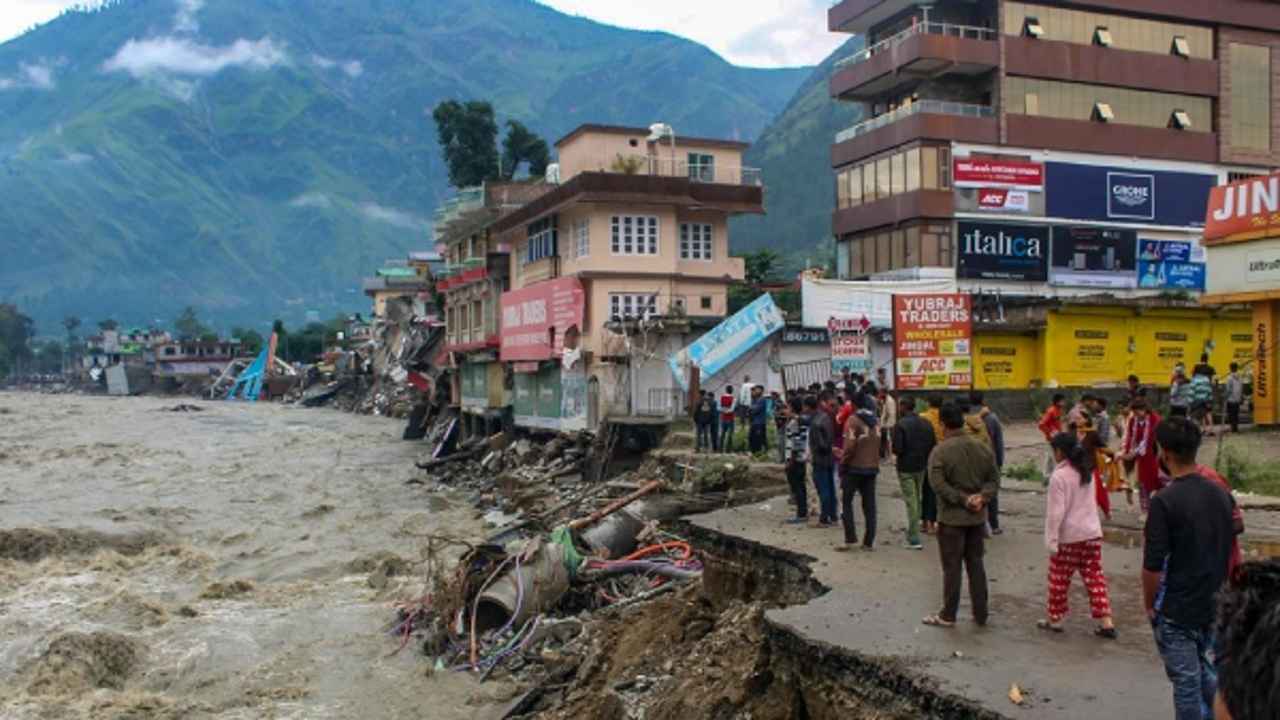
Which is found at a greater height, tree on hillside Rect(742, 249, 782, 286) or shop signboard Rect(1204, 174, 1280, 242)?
tree on hillside Rect(742, 249, 782, 286)

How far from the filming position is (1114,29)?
44.9 m

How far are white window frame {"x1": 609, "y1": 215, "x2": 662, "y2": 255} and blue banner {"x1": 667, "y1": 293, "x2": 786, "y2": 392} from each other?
4880mm

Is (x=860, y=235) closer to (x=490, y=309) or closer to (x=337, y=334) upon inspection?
(x=490, y=309)

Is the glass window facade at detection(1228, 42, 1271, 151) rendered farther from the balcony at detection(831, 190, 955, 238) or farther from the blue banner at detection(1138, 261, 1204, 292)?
the balcony at detection(831, 190, 955, 238)

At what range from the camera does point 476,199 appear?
49219mm

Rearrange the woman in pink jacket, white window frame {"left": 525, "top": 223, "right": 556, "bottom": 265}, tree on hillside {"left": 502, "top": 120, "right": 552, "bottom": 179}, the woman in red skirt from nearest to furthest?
the woman in pink jacket
the woman in red skirt
white window frame {"left": 525, "top": 223, "right": 556, "bottom": 265}
tree on hillside {"left": 502, "top": 120, "right": 552, "bottom": 179}

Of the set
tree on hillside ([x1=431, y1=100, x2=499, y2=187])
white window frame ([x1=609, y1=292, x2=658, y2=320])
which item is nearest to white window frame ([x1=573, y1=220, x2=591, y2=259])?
white window frame ([x1=609, y1=292, x2=658, y2=320])

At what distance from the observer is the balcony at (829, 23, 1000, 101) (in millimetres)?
42125

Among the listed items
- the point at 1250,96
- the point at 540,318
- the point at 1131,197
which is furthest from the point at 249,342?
the point at 1250,96

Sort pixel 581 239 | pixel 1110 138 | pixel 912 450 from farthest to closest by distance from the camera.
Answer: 1. pixel 1110 138
2. pixel 581 239
3. pixel 912 450

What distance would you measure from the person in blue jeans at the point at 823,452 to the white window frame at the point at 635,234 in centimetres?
1919

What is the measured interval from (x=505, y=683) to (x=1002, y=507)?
24.5 feet

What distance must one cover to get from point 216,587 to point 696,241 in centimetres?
1967

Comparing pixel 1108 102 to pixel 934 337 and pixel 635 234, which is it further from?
pixel 934 337
